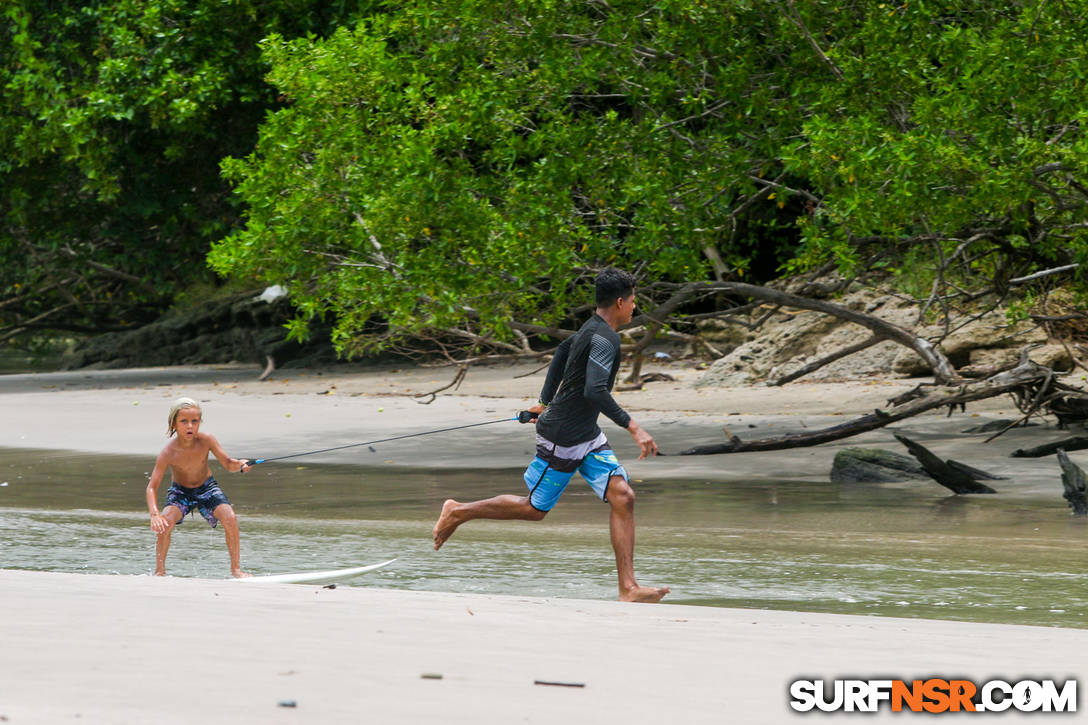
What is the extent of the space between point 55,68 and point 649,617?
21.3 meters

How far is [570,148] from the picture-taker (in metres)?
12.6

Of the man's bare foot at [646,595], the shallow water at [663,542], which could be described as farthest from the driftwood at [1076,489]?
the man's bare foot at [646,595]

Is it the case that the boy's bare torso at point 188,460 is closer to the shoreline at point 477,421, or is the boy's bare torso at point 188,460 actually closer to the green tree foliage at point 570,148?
the shoreline at point 477,421

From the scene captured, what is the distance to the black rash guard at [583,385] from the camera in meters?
6.80

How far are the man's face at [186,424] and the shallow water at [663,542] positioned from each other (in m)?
0.83

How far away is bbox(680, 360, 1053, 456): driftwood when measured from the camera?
507 inches

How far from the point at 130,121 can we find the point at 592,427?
1862 cm

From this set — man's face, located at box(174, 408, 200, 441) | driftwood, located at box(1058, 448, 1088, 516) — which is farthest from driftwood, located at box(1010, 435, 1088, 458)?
man's face, located at box(174, 408, 200, 441)

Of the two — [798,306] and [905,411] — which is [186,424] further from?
[798,306]

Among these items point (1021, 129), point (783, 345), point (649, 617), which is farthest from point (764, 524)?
point (783, 345)

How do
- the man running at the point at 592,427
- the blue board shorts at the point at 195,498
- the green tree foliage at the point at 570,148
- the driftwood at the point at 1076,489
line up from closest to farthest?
the man running at the point at 592,427
the blue board shorts at the point at 195,498
the driftwood at the point at 1076,489
the green tree foliage at the point at 570,148

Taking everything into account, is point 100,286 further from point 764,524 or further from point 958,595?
point 958,595

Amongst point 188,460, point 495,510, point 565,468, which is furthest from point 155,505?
point 565,468

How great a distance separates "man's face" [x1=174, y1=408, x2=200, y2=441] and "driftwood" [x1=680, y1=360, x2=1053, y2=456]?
653cm
